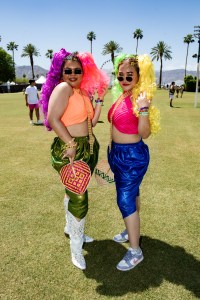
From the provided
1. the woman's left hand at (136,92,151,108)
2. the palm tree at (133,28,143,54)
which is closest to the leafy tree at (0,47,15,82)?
the palm tree at (133,28,143,54)

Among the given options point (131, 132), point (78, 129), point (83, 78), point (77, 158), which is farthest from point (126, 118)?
point (83, 78)

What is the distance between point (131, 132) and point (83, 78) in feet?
2.79

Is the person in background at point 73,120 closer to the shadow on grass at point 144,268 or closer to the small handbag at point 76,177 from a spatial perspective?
the small handbag at point 76,177

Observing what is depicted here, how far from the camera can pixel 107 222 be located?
4.07 metres

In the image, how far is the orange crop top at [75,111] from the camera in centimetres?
295

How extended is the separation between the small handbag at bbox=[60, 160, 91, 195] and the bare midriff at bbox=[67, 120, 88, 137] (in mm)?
286

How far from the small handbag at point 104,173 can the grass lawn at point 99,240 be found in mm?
809

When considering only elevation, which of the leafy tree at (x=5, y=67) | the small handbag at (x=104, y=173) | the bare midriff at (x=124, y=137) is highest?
the leafy tree at (x=5, y=67)

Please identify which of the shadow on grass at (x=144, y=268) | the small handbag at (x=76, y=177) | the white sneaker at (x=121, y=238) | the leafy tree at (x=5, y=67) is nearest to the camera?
the shadow on grass at (x=144, y=268)

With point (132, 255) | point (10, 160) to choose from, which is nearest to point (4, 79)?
point (10, 160)

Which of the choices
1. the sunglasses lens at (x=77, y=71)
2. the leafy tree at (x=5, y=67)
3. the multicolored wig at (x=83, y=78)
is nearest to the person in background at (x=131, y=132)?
the multicolored wig at (x=83, y=78)

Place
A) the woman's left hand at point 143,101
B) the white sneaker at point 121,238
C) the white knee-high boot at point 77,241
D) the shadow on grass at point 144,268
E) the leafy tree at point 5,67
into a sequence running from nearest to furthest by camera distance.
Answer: the woman's left hand at point 143,101
the shadow on grass at point 144,268
the white knee-high boot at point 77,241
the white sneaker at point 121,238
the leafy tree at point 5,67

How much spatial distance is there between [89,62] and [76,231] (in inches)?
71.0

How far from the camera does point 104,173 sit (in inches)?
131
